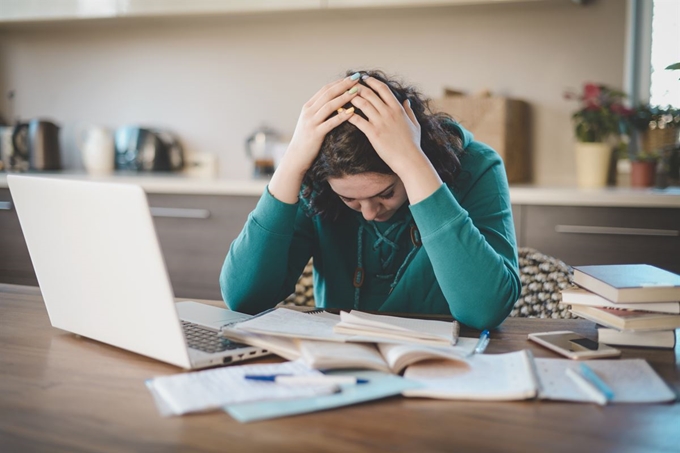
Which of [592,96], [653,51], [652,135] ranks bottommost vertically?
[652,135]

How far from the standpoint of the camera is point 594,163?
263 cm

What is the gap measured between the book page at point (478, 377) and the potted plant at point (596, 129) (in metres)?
1.85

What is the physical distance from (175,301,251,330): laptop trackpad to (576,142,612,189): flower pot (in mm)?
1783

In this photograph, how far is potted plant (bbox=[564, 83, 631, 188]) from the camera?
260cm

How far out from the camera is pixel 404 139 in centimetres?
118

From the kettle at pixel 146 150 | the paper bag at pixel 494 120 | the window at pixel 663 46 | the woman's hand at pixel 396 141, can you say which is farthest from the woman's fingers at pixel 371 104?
the kettle at pixel 146 150

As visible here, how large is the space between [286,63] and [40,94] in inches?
56.1

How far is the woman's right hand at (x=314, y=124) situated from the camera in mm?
1203

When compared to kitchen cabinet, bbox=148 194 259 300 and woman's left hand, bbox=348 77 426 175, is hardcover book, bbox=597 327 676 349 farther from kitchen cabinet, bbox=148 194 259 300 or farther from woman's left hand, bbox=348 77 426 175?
kitchen cabinet, bbox=148 194 259 300

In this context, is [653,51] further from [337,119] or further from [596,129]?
[337,119]

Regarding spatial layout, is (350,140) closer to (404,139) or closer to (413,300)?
(404,139)

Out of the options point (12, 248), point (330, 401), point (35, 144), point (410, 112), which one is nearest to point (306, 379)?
point (330, 401)

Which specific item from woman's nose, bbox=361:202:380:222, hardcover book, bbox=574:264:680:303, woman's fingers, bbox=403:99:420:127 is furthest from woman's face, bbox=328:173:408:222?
hardcover book, bbox=574:264:680:303

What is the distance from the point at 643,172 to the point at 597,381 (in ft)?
6.36
